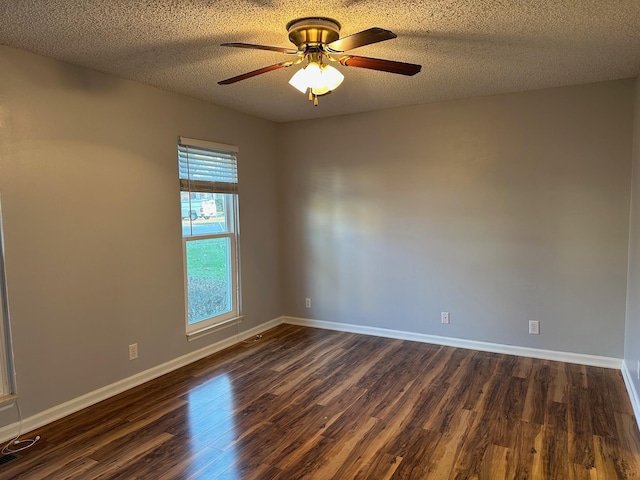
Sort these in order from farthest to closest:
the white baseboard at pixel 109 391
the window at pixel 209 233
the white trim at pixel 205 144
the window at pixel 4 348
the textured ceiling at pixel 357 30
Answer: the window at pixel 209 233 → the white trim at pixel 205 144 → the white baseboard at pixel 109 391 → the window at pixel 4 348 → the textured ceiling at pixel 357 30

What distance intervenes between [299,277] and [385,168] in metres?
1.62

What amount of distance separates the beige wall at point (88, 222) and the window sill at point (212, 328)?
0.08 metres

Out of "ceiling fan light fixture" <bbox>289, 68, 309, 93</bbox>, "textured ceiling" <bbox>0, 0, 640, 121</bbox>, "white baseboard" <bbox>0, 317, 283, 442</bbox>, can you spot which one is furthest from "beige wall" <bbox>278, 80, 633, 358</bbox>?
"ceiling fan light fixture" <bbox>289, 68, 309, 93</bbox>

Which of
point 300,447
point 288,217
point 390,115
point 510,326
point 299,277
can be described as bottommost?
point 300,447

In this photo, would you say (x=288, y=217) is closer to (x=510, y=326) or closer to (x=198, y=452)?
(x=510, y=326)

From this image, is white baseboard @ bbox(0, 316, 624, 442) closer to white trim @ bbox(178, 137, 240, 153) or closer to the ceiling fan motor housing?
white trim @ bbox(178, 137, 240, 153)

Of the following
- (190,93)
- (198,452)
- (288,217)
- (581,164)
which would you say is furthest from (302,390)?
(581,164)

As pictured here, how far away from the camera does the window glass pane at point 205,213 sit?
A: 382cm

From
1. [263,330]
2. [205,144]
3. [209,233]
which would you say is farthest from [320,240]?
[205,144]

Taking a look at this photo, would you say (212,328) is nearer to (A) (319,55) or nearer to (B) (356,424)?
(B) (356,424)

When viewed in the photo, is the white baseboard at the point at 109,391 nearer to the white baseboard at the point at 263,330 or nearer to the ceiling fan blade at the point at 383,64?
the white baseboard at the point at 263,330

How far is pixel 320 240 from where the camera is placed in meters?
4.86

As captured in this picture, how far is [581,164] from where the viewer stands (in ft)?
11.8

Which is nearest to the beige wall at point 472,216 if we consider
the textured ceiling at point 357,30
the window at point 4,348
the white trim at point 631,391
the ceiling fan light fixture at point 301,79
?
the white trim at point 631,391
